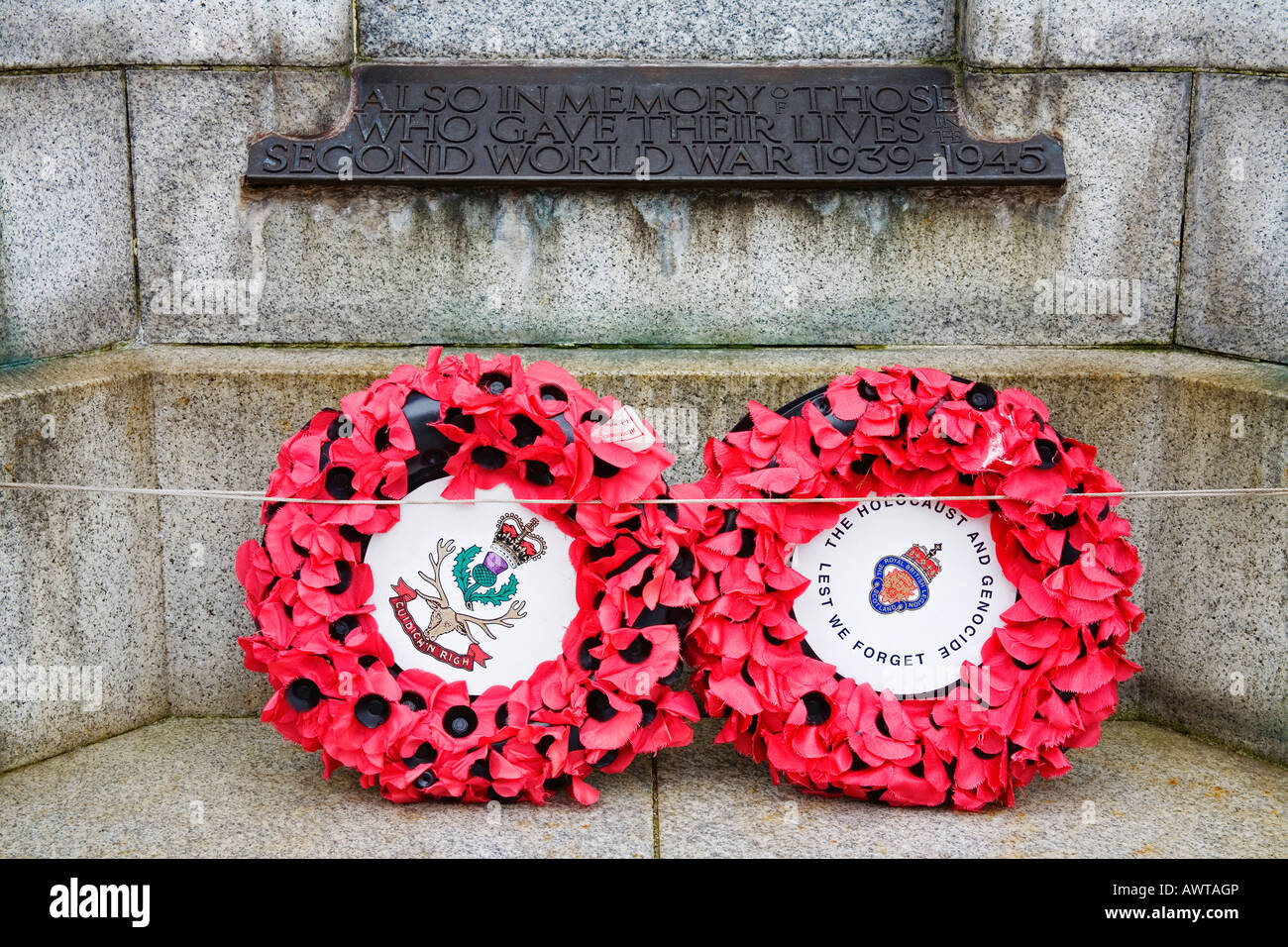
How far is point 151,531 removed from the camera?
420 centimetres

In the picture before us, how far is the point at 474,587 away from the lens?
3617mm

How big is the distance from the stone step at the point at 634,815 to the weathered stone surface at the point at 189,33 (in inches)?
83.9

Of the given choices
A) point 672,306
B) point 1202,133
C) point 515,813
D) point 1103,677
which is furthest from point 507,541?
point 1202,133

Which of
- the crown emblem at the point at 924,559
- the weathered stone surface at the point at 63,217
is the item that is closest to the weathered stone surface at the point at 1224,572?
the crown emblem at the point at 924,559

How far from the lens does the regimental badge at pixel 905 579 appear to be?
365 cm

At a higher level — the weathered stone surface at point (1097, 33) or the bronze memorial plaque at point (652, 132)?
the weathered stone surface at point (1097, 33)

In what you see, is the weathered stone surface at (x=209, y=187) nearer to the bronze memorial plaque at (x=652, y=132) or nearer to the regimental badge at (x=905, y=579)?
the bronze memorial plaque at (x=652, y=132)

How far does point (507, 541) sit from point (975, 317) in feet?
5.97

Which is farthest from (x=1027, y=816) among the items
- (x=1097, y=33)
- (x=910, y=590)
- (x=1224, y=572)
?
(x=1097, y=33)

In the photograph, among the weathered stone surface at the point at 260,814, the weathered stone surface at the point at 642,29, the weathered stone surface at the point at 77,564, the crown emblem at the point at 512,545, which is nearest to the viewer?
the weathered stone surface at the point at 260,814

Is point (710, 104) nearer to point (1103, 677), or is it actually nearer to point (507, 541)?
point (507, 541)

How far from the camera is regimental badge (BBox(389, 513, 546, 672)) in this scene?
3.60m

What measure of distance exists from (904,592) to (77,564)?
2353 mm

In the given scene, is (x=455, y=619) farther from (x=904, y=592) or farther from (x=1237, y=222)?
(x=1237, y=222)
